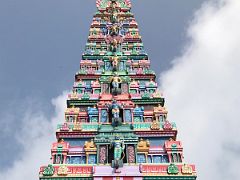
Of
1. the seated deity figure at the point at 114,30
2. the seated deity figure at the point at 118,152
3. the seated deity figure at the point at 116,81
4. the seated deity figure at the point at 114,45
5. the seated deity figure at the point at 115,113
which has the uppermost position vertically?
the seated deity figure at the point at 114,30

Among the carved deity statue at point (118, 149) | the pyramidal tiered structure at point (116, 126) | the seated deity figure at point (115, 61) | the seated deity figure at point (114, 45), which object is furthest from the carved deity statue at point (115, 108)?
the seated deity figure at point (114, 45)

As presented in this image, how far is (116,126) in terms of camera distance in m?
23.8

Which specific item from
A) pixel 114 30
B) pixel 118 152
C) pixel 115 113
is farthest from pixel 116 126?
pixel 114 30

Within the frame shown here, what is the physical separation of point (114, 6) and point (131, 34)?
183 inches

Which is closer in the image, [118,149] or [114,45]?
[118,149]

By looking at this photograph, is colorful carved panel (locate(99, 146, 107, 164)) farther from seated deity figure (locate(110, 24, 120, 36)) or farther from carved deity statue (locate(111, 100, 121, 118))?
seated deity figure (locate(110, 24, 120, 36))

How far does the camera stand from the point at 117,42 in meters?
30.9

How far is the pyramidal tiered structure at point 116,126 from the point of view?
21500 mm

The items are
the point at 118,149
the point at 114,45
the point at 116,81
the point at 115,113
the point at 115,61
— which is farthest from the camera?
the point at 114,45

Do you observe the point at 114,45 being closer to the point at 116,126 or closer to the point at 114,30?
the point at 114,30

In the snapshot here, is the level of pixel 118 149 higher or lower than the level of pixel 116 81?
lower

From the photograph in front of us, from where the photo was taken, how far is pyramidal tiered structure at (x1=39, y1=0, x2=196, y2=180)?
2150cm

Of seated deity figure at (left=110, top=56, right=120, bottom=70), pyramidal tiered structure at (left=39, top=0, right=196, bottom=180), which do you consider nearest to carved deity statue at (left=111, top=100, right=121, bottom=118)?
pyramidal tiered structure at (left=39, top=0, right=196, bottom=180)

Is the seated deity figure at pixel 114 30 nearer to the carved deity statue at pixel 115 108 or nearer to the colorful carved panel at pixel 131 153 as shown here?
the carved deity statue at pixel 115 108
